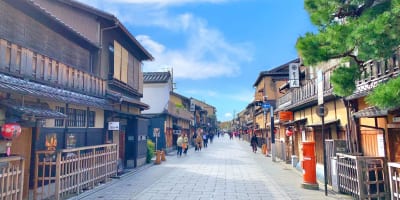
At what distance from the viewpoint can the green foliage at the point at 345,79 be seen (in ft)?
23.9

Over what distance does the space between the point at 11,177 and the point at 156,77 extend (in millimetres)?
25500

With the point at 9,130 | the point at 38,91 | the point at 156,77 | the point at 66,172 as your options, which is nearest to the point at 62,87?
the point at 38,91

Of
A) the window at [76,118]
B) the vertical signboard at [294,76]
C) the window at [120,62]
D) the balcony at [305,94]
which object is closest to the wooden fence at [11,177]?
the window at [76,118]

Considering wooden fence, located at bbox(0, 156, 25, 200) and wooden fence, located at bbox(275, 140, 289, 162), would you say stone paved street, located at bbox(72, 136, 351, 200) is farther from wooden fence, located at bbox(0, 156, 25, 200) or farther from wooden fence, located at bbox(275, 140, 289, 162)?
wooden fence, located at bbox(275, 140, 289, 162)

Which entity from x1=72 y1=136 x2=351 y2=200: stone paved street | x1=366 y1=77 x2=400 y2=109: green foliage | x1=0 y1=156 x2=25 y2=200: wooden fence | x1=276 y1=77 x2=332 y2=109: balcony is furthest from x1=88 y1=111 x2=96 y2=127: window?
x1=366 y1=77 x2=400 y2=109: green foliage

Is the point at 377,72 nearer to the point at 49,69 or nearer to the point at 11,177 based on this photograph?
the point at 11,177

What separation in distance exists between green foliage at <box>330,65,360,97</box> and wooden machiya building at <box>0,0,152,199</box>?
8002 millimetres

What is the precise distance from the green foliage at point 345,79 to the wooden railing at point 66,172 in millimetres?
8172

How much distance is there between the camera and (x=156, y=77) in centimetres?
3172

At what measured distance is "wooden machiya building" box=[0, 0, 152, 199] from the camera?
315 inches

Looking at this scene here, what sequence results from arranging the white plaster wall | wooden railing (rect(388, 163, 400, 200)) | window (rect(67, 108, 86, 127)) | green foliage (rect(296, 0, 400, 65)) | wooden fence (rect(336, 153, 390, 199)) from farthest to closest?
the white plaster wall, window (rect(67, 108, 86, 127)), wooden fence (rect(336, 153, 390, 199)), wooden railing (rect(388, 163, 400, 200)), green foliage (rect(296, 0, 400, 65))

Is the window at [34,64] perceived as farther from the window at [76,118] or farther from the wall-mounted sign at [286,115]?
the wall-mounted sign at [286,115]

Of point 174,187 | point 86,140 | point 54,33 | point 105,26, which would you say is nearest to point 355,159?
point 174,187

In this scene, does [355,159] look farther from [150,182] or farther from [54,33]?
[54,33]
